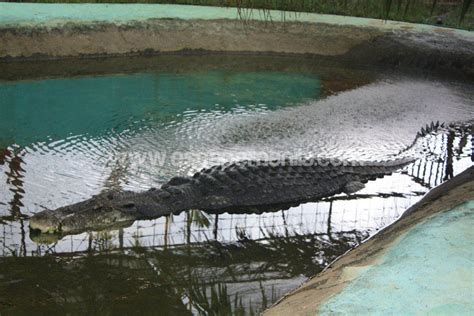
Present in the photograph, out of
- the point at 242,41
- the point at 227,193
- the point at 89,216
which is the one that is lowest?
the point at 89,216

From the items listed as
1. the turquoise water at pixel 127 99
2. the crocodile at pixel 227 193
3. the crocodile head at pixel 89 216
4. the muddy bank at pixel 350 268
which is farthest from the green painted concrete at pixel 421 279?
the turquoise water at pixel 127 99

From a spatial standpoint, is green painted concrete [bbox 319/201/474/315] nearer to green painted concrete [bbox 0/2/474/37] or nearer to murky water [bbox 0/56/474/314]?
murky water [bbox 0/56/474/314]

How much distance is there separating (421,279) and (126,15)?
10211 mm

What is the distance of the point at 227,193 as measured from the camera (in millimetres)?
5191

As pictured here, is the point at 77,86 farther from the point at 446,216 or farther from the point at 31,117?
the point at 446,216

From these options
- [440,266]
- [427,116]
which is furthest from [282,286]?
[427,116]

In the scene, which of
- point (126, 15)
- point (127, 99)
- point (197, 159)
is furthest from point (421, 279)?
point (126, 15)

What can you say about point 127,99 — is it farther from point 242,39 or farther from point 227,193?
point 242,39

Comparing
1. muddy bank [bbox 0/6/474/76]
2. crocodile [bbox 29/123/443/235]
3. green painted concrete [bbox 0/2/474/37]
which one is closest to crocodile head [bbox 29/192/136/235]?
crocodile [bbox 29/123/443/235]

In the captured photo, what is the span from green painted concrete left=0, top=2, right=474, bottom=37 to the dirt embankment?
0.53 ft

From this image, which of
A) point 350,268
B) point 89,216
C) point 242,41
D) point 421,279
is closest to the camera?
point 421,279

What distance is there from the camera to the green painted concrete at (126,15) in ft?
36.3

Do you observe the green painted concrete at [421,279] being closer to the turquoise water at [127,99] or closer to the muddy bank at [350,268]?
the muddy bank at [350,268]

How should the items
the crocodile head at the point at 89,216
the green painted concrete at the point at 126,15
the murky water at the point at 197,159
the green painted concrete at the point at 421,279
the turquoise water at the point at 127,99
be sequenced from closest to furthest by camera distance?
the green painted concrete at the point at 421,279 < the murky water at the point at 197,159 < the crocodile head at the point at 89,216 < the turquoise water at the point at 127,99 < the green painted concrete at the point at 126,15
